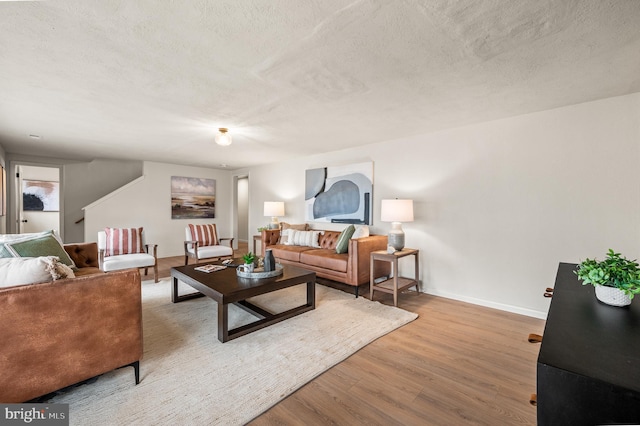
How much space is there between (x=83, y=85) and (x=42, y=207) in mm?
6681

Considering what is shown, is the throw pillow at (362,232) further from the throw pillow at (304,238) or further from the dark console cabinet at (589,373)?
the dark console cabinet at (589,373)

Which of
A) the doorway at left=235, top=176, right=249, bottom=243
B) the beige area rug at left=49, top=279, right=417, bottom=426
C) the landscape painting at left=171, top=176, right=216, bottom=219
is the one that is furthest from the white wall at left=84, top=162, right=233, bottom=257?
the beige area rug at left=49, top=279, right=417, bottom=426

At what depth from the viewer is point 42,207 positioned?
6734 mm

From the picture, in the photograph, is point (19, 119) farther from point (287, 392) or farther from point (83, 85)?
point (287, 392)

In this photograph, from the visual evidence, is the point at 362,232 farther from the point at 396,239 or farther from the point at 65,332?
the point at 65,332

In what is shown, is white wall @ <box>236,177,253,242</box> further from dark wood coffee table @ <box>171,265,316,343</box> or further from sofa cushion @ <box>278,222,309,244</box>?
dark wood coffee table @ <box>171,265,316,343</box>

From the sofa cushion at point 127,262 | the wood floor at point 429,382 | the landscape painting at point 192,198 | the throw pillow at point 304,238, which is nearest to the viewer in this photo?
the wood floor at point 429,382

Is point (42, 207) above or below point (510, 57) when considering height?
below

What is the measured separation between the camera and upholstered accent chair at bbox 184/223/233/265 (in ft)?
15.3

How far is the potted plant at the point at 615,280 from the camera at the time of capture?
1204 mm

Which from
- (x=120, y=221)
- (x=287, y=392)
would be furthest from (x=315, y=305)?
(x=120, y=221)

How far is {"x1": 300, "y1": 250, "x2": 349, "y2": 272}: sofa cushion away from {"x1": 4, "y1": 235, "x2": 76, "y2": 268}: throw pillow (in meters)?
2.83

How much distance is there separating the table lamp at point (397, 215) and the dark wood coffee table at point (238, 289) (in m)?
1.27

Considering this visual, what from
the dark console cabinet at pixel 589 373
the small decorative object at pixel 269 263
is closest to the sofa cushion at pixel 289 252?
the small decorative object at pixel 269 263
